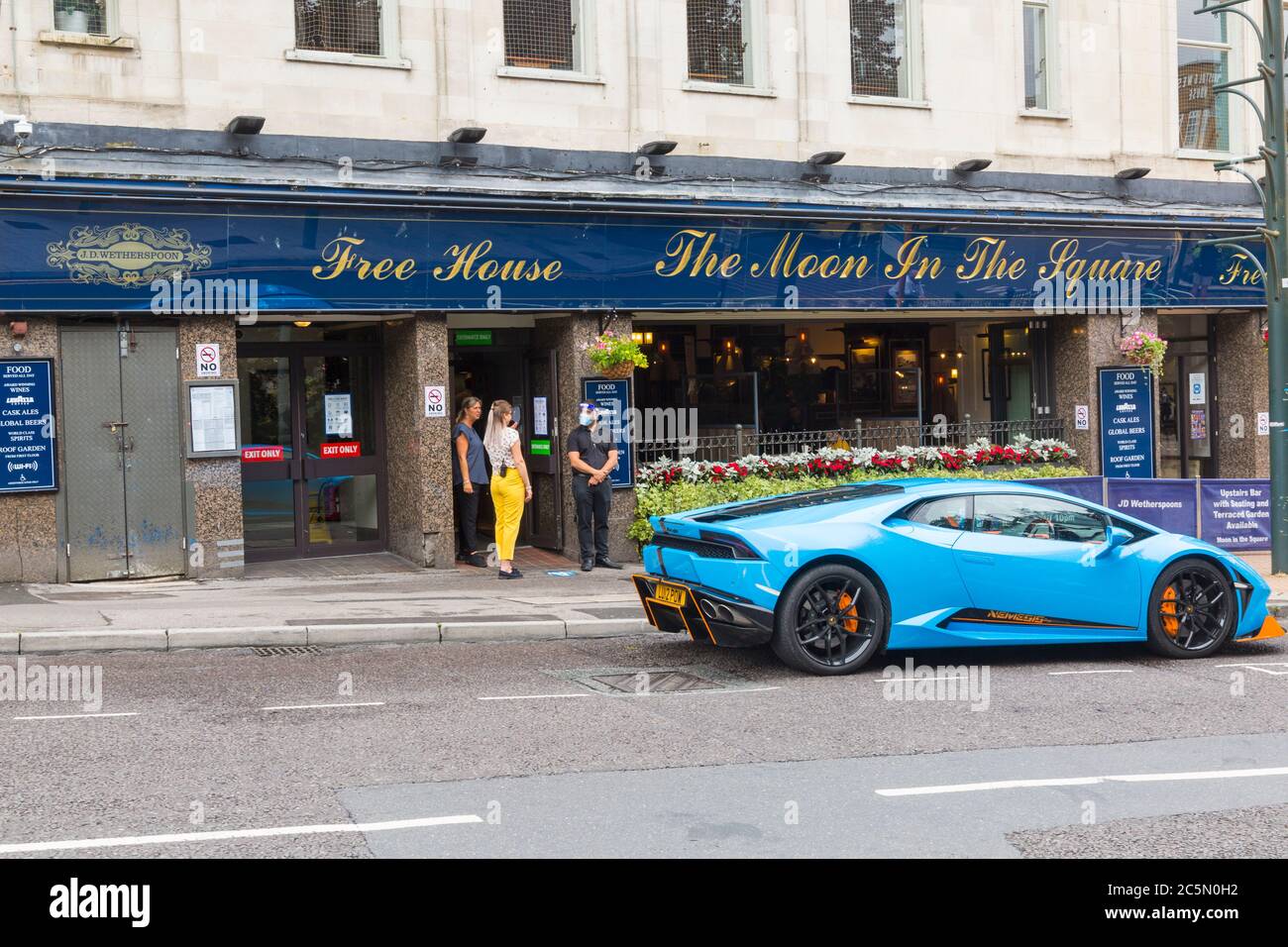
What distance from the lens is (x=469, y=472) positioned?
16875 millimetres

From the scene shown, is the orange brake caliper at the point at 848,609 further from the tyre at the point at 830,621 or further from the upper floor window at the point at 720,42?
the upper floor window at the point at 720,42

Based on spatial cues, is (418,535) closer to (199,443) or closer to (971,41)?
(199,443)

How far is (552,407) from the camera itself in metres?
17.9

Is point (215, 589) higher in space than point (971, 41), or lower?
lower

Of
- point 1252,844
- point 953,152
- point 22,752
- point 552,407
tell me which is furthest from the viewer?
point 953,152

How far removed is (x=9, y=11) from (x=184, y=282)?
9.66ft

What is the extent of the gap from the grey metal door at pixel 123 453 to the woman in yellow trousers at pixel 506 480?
3.24 metres

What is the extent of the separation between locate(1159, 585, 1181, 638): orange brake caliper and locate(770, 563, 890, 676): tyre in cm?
240

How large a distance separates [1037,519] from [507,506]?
253 inches

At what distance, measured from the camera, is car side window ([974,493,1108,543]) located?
1103 cm

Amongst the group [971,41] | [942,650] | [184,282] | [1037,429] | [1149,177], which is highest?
[971,41]

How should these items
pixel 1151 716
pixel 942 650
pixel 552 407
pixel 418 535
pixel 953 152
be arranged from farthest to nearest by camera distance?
1. pixel 953 152
2. pixel 552 407
3. pixel 418 535
4. pixel 942 650
5. pixel 1151 716

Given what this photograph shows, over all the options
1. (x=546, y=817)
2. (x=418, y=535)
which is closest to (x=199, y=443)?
(x=418, y=535)

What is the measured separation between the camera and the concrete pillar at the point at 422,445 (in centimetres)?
1641
